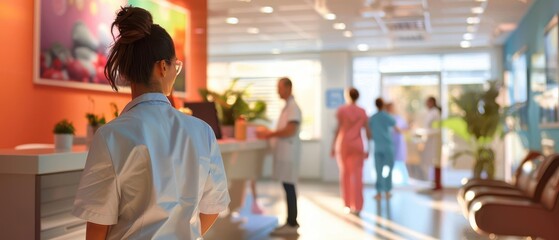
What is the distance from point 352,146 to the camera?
8.12 metres

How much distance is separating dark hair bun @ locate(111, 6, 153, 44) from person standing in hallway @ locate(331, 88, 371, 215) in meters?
6.67

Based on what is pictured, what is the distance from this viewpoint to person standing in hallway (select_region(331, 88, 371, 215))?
26.6 ft

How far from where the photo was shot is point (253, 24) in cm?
991

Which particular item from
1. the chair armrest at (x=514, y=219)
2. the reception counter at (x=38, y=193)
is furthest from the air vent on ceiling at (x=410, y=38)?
the reception counter at (x=38, y=193)

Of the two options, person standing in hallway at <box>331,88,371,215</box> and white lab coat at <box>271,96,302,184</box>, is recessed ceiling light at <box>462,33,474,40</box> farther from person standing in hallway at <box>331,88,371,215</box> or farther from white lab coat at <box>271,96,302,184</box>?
white lab coat at <box>271,96,302,184</box>

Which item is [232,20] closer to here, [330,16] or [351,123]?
[330,16]

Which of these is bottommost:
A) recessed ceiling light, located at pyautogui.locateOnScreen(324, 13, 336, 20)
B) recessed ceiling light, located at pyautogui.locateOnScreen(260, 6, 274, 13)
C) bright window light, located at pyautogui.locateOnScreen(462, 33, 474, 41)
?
recessed ceiling light, located at pyautogui.locateOnScreen(260, 6, 274, 13)

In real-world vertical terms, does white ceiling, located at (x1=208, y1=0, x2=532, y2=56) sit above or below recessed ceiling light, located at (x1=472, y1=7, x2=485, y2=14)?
below

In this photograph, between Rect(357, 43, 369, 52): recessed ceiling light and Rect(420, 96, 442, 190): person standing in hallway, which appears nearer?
Rect(420, 96, 442, 190): person standing in hallway

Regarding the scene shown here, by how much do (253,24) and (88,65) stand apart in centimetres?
493

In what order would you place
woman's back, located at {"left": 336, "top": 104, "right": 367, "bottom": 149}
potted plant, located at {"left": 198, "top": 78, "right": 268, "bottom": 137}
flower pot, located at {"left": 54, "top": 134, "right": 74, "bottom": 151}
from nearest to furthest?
flower pot, located at {"left": 54, "top": 134, "right": 74, "bottom": 151} → potted plant, located at {"left": 198, "top": 78, "right": 268, "bottom": 137} → woman's back, located at {"left": 336, "top": 104, "right": 367, "bottom": 149}

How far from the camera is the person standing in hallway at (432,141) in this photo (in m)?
11.4

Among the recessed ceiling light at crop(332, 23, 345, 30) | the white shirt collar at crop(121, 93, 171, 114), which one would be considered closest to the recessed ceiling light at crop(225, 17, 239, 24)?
the recessed ceiling light at crop(332, 23, 345, 30)

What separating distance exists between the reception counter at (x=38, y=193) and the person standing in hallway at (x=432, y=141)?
9100 mm
